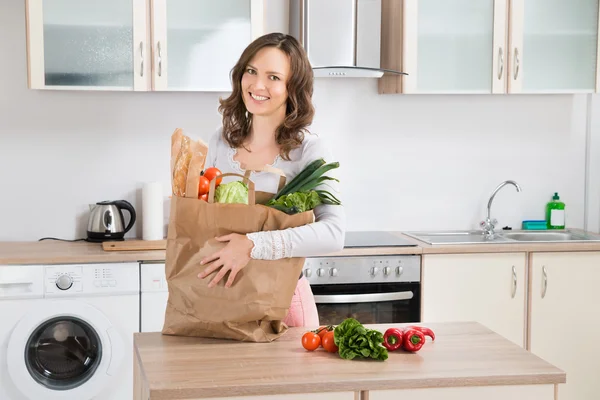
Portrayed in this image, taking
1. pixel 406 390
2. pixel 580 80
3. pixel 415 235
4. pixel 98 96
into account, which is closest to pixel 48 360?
pixel 98 96

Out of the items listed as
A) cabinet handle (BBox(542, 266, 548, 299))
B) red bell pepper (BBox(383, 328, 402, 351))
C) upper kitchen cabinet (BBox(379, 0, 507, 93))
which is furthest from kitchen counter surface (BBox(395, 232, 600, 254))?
red bell pepper (BBox(383, 328, 402, 351))

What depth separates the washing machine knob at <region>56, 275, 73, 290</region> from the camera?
132 inches

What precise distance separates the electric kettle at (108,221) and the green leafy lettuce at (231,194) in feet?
5.95

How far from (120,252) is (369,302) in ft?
3.57

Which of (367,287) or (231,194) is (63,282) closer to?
(367,287)

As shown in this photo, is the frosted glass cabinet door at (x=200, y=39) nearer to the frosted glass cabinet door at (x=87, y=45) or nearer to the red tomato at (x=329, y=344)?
the frosted glass cabinet door at (x=87, y=45)

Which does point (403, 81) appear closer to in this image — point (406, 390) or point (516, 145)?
point (516, 145)

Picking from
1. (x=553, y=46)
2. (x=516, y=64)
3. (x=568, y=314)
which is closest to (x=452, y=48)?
(x=516, y=64)

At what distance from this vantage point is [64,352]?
3.46m

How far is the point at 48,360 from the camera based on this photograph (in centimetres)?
346

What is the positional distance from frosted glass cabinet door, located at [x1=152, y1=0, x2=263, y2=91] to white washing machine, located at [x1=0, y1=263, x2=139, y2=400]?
841 mm

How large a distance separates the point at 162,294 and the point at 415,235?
1264 millimetres

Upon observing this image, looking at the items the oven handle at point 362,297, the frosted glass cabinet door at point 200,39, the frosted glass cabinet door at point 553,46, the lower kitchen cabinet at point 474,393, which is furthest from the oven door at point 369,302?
the lower kitchen cabinet at point 474,393

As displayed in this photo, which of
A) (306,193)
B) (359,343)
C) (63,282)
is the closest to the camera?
(359,343)
